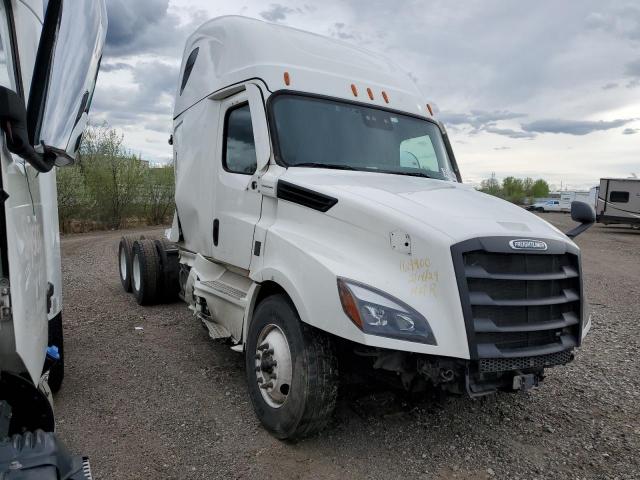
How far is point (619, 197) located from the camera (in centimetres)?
2667

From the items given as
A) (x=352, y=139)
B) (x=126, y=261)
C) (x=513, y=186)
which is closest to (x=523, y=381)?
(x=352, y=139)

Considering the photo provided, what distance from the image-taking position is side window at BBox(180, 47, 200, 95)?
5927 millimetres

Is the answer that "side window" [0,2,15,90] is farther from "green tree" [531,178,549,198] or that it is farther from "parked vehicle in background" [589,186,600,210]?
"green tree" [531,178,549,198]

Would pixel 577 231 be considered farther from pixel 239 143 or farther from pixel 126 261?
pixel 126 261

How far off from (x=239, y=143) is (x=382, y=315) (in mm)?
2469

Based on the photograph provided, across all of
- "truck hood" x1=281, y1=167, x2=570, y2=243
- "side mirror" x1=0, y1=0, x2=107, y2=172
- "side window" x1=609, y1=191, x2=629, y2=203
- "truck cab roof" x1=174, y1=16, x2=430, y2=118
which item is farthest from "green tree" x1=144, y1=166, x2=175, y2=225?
"side window" x1=609, y1=191, x2=629, y2=203

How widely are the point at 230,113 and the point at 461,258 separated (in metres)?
2.95

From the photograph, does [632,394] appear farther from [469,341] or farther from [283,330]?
[283,330]

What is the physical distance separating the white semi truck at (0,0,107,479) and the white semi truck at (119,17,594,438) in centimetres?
159

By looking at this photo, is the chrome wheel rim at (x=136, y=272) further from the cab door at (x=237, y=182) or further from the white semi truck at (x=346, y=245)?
the cab door at (x=237, y=182)

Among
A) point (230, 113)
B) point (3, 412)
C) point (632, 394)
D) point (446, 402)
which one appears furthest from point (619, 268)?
point (3, 412)

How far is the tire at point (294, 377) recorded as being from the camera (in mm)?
3406

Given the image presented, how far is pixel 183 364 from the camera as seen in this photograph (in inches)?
205

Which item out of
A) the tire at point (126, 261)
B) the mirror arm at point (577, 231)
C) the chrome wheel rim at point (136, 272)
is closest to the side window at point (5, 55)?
the mirror arm at point (577, 231)
